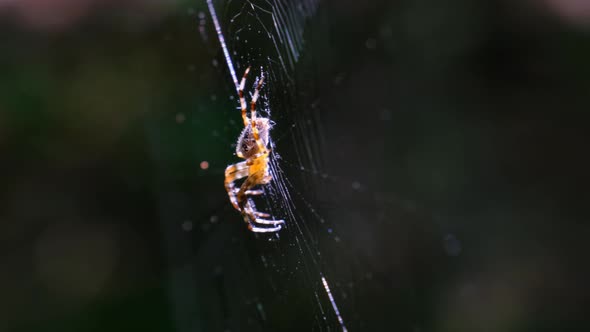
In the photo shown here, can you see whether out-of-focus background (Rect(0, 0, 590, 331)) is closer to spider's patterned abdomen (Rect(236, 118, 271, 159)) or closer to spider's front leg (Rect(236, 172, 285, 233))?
spider's front leg (Rect(236, 172, 285, 233))

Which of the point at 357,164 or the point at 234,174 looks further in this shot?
the point at 357,164

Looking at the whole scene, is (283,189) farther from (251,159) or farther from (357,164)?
(357,164)

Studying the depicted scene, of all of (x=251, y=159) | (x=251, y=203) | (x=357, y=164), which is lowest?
(x=357, y=164)

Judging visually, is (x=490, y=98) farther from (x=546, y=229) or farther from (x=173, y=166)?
(x=173, y=166)

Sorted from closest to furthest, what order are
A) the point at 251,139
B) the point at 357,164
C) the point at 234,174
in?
1. the point at 251,139
2. the point at 234,174
3. the point at 357,164

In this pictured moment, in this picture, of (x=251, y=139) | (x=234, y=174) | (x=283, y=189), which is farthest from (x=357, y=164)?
(x=251, y=139)

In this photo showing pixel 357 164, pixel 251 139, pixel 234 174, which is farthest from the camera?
pixel 357 164

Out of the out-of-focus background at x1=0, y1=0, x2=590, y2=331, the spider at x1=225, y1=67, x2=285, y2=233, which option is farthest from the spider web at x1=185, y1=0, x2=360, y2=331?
the out-of-focus background at x1=0, y1=0, x2=590, y2=331
